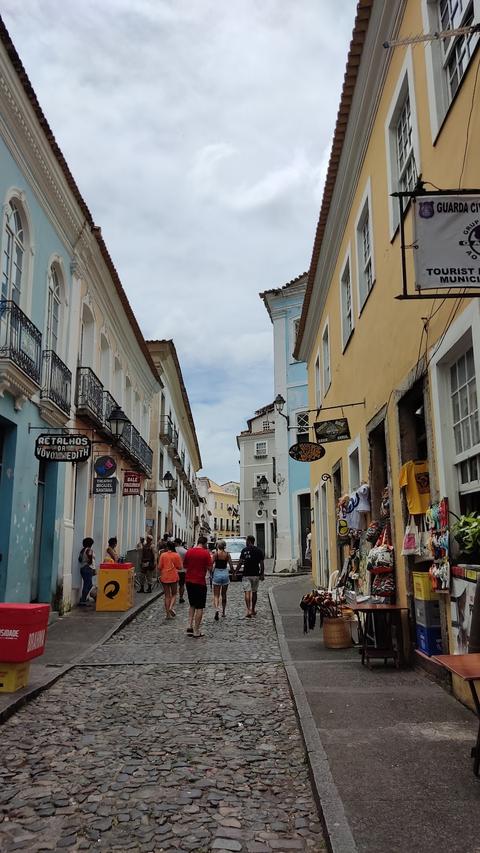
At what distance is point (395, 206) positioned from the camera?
795cm

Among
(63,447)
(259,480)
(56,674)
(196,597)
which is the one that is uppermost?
(259,480)

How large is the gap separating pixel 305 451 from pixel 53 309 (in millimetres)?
5557

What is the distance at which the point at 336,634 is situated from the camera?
28.3 feet

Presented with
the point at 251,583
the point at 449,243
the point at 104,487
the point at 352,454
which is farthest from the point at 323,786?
the point at 104,487

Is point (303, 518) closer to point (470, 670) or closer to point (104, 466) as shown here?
point (104, 466)

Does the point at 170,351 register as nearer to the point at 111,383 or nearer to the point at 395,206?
the point at 111,383

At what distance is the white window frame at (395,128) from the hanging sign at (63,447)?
5462mm

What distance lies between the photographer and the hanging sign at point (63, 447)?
10281 millimetres

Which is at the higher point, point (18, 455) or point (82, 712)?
point (18, 455)

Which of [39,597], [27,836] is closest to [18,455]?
[39,597]

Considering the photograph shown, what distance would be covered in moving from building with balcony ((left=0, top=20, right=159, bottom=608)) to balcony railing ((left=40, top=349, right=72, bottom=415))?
23mm

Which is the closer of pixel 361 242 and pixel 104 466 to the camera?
pixel 361 242

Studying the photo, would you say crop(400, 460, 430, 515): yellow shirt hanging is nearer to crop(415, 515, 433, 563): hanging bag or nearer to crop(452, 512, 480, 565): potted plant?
crop(415, 515, 433, 563): hanging bag

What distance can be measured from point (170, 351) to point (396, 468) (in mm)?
21910
